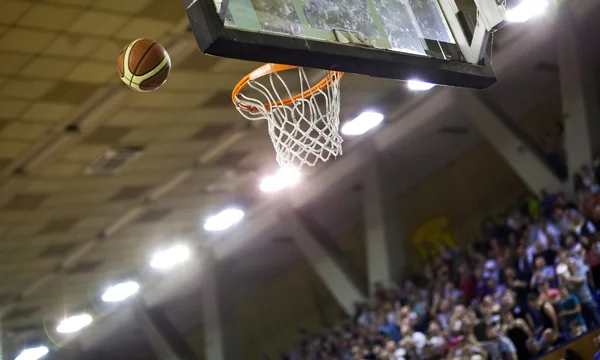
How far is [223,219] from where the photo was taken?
14609 mm

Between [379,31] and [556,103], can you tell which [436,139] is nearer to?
[556,103]

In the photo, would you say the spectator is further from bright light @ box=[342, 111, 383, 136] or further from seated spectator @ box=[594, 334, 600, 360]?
bright light @ box=[342, 111, 383, 136]

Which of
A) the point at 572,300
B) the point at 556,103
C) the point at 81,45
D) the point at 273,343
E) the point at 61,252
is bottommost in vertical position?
the point at 273,343

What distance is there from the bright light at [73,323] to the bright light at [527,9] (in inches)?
482

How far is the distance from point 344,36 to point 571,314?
4932mm

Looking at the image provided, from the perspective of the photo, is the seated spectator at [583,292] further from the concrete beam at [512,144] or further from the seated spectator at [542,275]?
the concrete beam at [512,144]

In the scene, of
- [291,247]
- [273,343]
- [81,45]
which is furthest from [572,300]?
[273,343]

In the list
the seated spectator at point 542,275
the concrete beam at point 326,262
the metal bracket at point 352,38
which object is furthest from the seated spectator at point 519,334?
the concrete beam at point 326,262

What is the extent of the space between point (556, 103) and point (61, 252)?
9.02m

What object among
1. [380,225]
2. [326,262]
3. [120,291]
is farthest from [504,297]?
[120,291]

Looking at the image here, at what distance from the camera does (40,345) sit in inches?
714

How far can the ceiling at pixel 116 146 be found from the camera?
7680 millimetres

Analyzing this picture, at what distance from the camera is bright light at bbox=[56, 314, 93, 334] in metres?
18.0

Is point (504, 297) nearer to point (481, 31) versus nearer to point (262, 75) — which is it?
point (481, 31)
